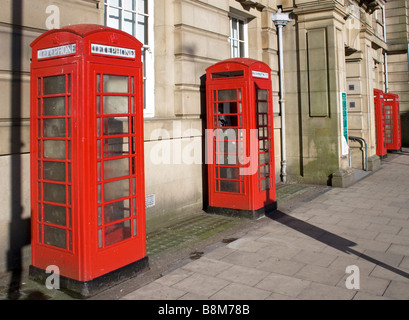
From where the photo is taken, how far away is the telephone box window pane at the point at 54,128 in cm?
445

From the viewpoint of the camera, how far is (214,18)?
8.48 metres

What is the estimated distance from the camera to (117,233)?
468 centimetres

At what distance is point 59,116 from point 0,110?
3.28ft

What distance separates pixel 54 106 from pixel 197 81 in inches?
154

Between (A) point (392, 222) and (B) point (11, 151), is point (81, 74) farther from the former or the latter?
(A) point (392, 222)

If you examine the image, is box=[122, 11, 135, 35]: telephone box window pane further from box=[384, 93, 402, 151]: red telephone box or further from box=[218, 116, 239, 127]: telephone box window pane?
A: box=[384, 93, 402, 151]: red telephone box

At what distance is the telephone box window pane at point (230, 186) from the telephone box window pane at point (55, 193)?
3.84m

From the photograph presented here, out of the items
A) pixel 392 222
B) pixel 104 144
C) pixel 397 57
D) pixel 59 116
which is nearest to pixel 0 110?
pixel 59 116

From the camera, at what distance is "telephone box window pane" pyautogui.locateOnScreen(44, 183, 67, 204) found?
446 cm

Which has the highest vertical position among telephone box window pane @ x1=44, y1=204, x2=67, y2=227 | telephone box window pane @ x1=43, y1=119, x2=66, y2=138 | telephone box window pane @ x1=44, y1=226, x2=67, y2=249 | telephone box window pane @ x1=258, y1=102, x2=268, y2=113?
telephone box window pane @ x1=258, y1=102, x2=268, y2=113

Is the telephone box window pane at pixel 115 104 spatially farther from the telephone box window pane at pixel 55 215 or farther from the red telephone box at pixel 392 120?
the red telephone box at pixel 392 120

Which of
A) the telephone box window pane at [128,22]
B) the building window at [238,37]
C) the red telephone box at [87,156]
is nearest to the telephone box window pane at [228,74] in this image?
the telephone box window pane at [128,22]

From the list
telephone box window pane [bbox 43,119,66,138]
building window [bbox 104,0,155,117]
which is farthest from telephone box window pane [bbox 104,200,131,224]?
building window [bbox 104,0,155,117]

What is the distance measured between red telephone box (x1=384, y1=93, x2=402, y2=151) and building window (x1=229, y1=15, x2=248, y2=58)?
1007 cm
